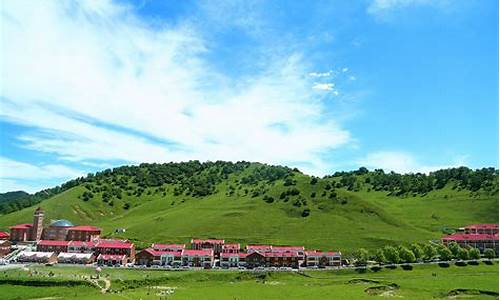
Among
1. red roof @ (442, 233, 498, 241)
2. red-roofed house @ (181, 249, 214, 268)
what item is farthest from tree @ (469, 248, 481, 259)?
red-roofed house @ (181, 249, 214, 268)

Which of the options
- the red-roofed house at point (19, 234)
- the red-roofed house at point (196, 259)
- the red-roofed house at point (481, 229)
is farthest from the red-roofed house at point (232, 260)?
the red-roofed house at point (481, 229)

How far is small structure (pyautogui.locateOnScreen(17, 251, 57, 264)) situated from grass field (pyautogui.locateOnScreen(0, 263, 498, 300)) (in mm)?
9318

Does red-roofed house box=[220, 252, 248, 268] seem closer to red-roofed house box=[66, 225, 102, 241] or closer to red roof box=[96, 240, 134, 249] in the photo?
red roof box=[96, 240, 134, 249]

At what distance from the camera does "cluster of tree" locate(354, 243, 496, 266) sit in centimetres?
9962

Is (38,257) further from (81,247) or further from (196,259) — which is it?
(196,259)

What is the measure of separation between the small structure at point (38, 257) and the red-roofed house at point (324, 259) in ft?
183

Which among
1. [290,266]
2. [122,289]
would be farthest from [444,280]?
[122,289]

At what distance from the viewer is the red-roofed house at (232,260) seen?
10494cm

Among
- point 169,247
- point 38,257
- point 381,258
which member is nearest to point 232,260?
point 169,247

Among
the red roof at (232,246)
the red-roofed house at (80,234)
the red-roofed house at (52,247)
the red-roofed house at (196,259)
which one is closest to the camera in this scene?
the red-roofed house at (196,259)

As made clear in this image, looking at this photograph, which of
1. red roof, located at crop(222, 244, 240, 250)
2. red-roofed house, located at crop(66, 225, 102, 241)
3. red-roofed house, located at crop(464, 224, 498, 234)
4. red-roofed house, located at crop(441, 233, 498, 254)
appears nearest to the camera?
red roof, located at crop(222, 244, 240, 250)

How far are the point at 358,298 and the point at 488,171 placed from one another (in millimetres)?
152158

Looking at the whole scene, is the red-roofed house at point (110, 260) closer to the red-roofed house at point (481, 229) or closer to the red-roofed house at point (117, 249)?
the red-roofed house at point (117, 249)

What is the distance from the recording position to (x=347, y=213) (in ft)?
475
